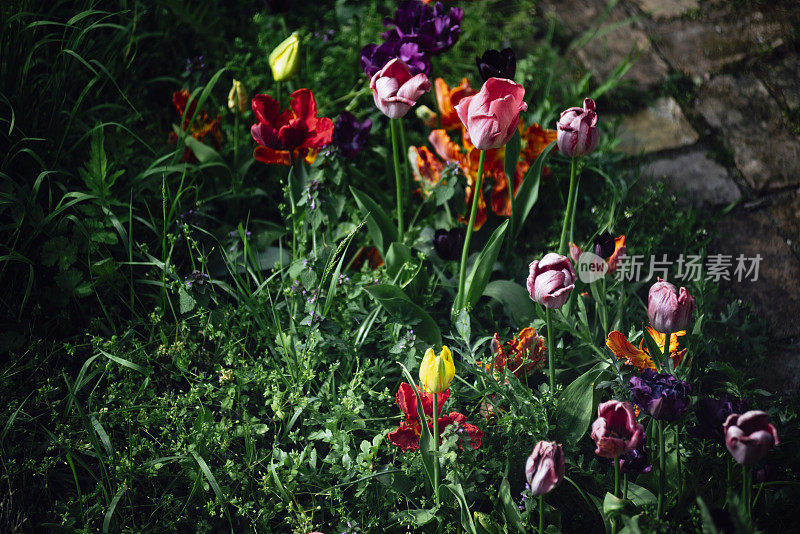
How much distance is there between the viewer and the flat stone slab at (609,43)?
2328 millimetres

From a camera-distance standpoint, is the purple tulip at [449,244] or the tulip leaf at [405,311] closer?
the tulip leaf at [405,311]

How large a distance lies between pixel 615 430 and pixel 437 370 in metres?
0.29

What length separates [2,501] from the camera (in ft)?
4.17

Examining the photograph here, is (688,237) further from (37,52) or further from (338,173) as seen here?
(37,52)

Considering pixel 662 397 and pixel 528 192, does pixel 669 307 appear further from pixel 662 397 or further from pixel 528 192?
pixel 528 192

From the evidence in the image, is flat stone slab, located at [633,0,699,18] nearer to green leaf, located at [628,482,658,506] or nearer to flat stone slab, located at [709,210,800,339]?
flat stone slab, located at [709,210,800,339]

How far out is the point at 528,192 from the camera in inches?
63.9

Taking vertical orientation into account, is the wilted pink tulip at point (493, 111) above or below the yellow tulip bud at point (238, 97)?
above

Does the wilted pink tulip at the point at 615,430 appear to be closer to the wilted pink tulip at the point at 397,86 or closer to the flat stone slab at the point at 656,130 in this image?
the wilted pink tulip at the point at 397,86

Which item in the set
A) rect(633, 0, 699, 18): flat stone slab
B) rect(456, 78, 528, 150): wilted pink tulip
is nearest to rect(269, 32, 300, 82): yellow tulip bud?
rect(456, 78, 528, 150): wilted pink tulip

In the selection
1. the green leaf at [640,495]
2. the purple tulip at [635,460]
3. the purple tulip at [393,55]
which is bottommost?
the green leaf at [640,495]

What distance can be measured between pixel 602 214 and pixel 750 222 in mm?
465

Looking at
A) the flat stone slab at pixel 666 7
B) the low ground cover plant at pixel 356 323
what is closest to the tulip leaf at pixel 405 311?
the low ground cover plant at pixel 356 323

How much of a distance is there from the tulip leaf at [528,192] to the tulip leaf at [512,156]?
0.11ft
